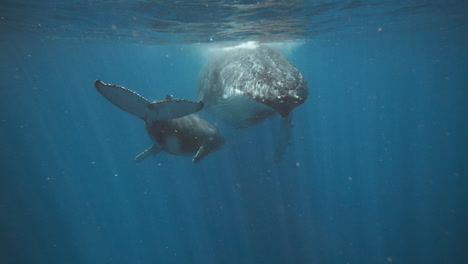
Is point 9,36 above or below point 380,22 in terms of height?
above

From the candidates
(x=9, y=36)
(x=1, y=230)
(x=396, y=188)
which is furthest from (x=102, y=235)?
(x=396, y=188)

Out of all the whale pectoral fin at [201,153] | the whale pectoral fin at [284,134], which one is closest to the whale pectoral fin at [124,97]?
the whale pectoral fin at [201,153]

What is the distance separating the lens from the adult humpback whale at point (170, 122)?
13.8ft

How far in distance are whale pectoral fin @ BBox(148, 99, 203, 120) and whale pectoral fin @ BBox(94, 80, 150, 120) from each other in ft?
0.53

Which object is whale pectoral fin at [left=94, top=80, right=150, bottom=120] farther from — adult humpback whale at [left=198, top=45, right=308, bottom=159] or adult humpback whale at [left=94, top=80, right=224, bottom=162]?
adult humpback whale at [left=198, top=45, right=308, bottom=159]

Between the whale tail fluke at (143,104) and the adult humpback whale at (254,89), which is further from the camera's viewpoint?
the adult humpback whale at (254,89)

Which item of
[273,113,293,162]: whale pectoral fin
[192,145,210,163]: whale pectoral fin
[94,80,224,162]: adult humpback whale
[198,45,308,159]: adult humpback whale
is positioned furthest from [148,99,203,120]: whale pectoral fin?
[273,113,293,162]: whale pectoral fin

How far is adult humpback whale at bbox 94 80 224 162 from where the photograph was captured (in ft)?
13.8

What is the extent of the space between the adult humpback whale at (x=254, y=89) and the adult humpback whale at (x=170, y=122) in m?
1.18

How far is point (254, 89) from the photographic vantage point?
6258mm

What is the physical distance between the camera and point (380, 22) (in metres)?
18.8

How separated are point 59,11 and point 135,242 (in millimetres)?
24123

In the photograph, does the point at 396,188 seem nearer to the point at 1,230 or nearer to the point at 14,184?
the point at 1,230

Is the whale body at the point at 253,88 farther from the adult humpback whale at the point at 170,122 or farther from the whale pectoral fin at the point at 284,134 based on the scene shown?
the whale pectoral fin at the point at 284,134
